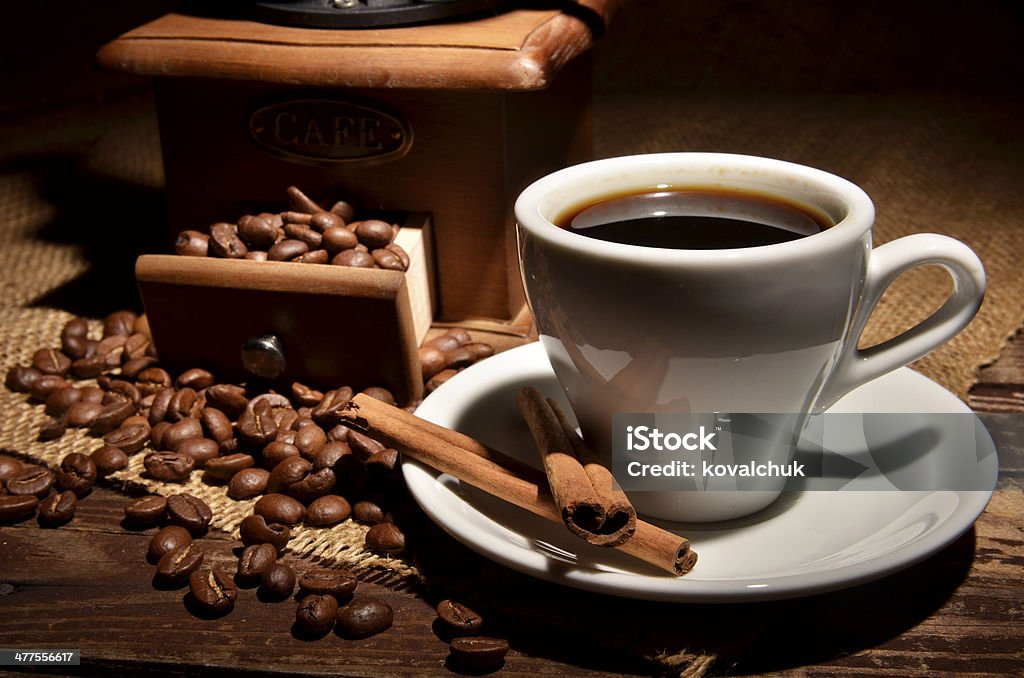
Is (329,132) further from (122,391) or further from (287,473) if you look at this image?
(287,473)

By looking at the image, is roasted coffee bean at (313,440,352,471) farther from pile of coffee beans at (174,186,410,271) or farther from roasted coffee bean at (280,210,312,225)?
roasted coffee bean at (280,210,312,225)

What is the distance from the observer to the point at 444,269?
1.51 metres

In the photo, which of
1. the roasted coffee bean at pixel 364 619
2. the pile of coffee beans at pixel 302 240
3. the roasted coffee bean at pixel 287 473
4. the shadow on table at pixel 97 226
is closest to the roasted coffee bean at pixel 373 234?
the pile of coffee beans at pixel 302 240

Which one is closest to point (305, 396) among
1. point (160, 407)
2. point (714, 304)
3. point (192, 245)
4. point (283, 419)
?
point (283, 419)

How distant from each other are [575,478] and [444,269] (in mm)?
674

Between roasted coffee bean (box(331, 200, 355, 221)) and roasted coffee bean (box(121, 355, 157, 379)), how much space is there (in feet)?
1.04

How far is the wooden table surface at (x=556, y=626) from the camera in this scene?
87 centimetres

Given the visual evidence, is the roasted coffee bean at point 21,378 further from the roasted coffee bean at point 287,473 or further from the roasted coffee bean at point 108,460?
the roasted coffee bean at point 287,473

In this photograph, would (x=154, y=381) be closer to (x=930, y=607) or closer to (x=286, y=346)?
(x=286, y=346)

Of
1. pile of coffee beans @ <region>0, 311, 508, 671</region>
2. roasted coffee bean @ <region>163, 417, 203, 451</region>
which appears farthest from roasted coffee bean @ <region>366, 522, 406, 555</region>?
roasted coffee bean @ <region>163, 417, 203, 451</region>

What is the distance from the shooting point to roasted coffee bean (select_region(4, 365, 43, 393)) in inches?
53.9

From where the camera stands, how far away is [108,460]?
3.84ft

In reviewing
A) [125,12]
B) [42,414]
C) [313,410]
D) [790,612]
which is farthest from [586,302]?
[125,12]

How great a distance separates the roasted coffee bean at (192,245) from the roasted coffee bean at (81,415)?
236 mm
